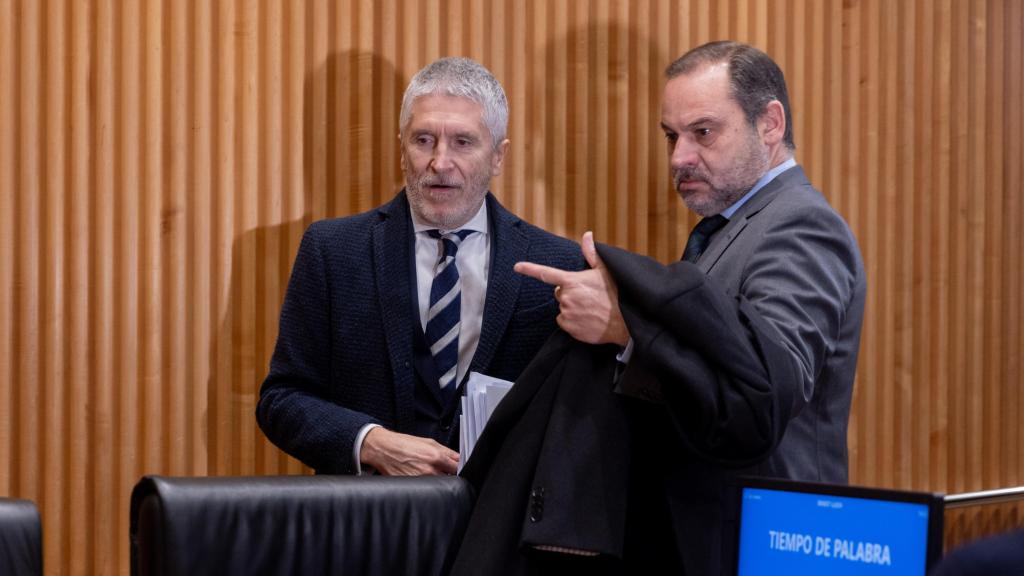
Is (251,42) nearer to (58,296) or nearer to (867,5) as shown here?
(58,296)

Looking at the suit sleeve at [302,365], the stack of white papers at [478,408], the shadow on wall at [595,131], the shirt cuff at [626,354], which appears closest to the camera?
the shirt cuff at [626,354]

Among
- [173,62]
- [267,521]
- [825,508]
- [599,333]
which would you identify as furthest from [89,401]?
[825,508]

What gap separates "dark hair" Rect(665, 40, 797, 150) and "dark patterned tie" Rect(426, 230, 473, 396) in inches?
27.2

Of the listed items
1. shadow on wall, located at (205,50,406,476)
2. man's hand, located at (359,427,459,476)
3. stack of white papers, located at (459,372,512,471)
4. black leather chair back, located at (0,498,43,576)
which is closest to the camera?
black leather chair back, located at (0,498,43,576)

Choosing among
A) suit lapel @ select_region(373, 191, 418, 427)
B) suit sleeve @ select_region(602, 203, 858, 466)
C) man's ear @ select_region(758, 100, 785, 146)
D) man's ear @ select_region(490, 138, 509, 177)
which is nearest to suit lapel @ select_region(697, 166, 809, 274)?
man's ear @ select_region(758, 100, 785, 146)

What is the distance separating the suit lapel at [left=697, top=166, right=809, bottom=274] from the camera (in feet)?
7.93

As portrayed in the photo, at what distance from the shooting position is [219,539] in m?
1.71

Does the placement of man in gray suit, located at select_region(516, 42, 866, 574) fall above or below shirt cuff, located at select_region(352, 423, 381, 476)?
above

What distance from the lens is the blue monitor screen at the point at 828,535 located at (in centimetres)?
152

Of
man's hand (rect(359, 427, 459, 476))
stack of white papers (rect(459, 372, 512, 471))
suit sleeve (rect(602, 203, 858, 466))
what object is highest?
suit sleeve (rect(602, 203, 858, 466))

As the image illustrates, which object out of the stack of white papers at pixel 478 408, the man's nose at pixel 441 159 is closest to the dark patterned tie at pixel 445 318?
the man's nose at pixel 441 159

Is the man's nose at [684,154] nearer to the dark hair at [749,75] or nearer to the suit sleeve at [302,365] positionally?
the dark hair at [749,75]

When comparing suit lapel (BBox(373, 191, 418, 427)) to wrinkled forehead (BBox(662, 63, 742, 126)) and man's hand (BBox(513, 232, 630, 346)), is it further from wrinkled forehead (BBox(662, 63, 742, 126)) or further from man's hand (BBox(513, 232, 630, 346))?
man's hand (BBox(513, 232, 630, 346))

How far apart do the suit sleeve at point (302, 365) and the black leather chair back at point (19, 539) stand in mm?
950
